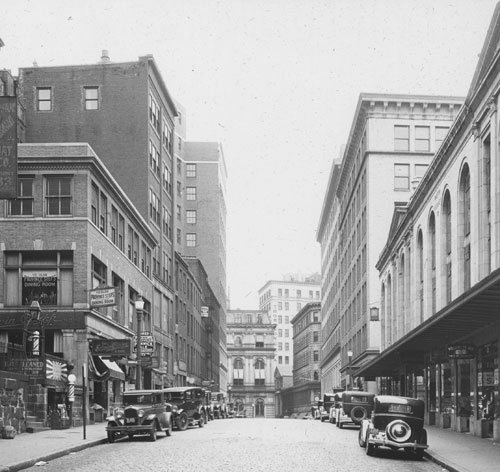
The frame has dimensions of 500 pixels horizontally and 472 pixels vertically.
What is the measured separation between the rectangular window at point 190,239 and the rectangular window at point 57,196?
8388cm

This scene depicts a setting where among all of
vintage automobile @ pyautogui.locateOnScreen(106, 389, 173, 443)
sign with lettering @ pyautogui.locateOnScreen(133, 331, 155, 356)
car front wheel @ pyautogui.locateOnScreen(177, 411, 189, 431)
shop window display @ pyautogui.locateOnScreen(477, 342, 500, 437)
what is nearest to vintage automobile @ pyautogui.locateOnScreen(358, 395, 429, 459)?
shop window display @ pyautogui.locateOnScreen(477, 342, 500, 437)

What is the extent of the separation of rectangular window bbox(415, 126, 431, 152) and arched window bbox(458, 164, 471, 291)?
36030 millimetres

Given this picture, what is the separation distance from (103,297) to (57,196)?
5511 mm

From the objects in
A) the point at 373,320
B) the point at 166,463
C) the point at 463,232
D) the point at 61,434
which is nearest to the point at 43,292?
the point at 61,434

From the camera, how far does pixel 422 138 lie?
7694 cm

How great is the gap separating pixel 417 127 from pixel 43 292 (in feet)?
146

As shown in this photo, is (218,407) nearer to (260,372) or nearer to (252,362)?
(260,372)

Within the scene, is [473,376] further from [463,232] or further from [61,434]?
[61,434]

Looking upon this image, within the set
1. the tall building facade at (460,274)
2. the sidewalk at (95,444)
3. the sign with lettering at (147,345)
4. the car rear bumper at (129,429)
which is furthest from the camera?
the sign with lettering at (147,345)

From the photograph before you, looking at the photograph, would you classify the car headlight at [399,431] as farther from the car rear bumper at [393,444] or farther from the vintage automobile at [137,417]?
the vintage automobile at [137,417]

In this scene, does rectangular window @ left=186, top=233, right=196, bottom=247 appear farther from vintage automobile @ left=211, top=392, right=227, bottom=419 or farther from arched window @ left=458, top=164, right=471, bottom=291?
arched window @ left=458, top=164, right=471, bottom=291

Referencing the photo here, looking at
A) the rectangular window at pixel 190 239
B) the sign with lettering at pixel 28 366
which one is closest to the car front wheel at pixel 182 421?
the sign with lettering at pixel 28 366

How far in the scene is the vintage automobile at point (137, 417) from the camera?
29719mm

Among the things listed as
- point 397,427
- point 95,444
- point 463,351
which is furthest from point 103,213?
point 397,427
